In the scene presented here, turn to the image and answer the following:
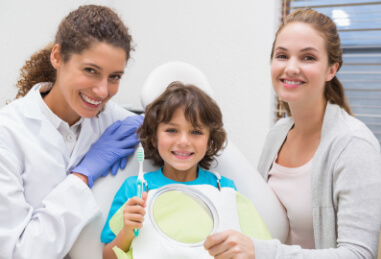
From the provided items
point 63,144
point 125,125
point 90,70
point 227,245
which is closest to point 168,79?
point 125,125

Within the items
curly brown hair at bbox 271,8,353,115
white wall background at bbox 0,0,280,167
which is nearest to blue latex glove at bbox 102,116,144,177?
curly brown hair at bbox 271,8,353,115

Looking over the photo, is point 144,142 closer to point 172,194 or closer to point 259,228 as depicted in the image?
point 172,194

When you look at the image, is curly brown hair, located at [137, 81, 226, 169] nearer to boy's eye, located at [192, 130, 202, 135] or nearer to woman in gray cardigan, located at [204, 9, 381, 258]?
boy's eye, located at [192, 130, 202, 135]

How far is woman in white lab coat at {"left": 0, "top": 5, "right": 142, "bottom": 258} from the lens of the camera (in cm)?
102

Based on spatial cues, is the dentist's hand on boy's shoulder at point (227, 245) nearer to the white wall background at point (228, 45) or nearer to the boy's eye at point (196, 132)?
the boy's eye at point (196, 132)

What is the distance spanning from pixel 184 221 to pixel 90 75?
1.71ft

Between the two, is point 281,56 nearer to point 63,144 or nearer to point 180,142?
point 180,142

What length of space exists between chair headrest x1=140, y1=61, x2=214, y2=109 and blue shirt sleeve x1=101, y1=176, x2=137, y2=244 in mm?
333

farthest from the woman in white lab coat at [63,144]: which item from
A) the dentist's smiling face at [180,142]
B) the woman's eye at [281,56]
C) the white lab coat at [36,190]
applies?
the woman's eye at [281,56]

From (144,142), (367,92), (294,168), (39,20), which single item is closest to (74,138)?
(144,142)

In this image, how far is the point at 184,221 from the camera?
100 cm

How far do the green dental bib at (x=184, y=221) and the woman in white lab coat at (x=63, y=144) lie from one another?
0.51 ft

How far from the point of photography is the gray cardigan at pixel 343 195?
1.05 m

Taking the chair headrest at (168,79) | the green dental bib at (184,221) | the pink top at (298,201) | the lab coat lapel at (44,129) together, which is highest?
the chair headrest at (168,79)
